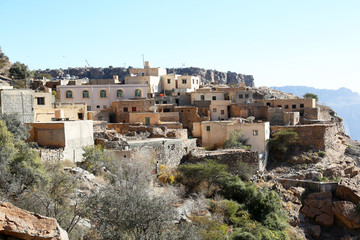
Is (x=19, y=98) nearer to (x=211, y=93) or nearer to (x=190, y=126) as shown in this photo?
(x=190, y=126)

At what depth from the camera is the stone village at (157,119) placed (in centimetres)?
1841

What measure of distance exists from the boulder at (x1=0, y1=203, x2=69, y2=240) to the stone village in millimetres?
7958

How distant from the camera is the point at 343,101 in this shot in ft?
593

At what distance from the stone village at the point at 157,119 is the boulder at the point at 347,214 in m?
4.57

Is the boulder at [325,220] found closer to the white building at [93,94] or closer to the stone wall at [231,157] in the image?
the stone wall at [231,157]

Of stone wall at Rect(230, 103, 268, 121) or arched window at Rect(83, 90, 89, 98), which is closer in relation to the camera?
stone wall at Rect(230, 103, 268, 121)

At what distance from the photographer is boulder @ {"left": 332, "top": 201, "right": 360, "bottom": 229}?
65.3 ft

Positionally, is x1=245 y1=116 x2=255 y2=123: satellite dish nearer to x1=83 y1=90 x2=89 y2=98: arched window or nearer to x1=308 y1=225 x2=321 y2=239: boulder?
x1=308 y1=225 x2=321 y2=239: boulder

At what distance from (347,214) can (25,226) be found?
17.0 m

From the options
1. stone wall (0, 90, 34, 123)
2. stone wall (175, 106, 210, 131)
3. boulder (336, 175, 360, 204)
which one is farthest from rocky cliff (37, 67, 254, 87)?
stone wall (0, 90, 34, 123)

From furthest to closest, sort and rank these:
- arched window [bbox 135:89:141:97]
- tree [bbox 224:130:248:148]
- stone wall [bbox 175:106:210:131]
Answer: arched window [bbox 135:89:141:97]
stone wall [bbox 175:106:210:131]
tree [bbox 224:130:248:148]

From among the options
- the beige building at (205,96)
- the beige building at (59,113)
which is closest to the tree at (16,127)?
the beige building at (59,113)

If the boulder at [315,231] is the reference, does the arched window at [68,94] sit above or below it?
above

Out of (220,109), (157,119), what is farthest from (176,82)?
(157,119)
